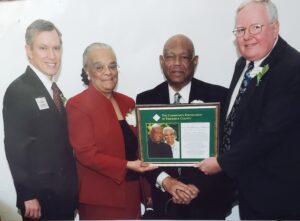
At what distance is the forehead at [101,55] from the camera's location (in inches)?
77.4

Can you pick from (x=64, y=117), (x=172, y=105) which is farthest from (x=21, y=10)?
→ (x=172, y=105)

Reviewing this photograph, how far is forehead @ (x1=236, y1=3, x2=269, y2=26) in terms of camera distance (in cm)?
172

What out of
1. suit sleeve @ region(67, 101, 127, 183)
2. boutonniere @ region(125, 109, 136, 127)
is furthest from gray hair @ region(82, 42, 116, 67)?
boutonniere @ region(125, 109, 136, 127)

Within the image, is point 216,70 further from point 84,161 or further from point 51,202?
point 51,202

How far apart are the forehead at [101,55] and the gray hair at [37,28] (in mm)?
212

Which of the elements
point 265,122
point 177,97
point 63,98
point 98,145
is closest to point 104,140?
point 98,145

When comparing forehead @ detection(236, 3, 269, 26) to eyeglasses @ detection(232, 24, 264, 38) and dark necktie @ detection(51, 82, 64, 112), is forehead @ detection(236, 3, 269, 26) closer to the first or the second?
Answer: eyeglasses @ detection(232, 24, 264, 38)

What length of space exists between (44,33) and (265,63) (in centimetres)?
122

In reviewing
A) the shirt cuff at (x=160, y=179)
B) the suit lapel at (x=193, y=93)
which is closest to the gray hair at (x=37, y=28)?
the suit lapel at (x=193, y=93)

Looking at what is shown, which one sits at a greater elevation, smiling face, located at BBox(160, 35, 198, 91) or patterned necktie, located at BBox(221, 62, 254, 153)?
smiling face, located at BBox(160, 35, 198, 91)

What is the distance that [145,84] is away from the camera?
6.49 feet

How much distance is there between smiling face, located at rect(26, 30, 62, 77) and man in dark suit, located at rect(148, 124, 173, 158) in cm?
66

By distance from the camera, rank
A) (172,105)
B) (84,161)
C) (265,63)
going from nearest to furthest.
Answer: (265,63) → (172,105) → (84,161)

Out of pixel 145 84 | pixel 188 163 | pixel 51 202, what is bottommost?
pixel 51 202
